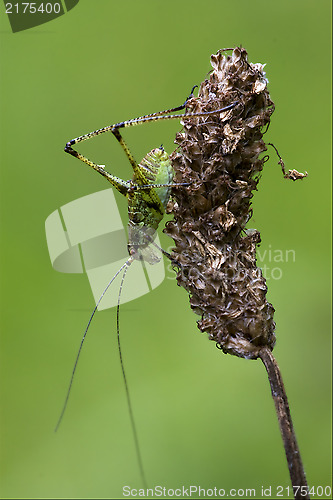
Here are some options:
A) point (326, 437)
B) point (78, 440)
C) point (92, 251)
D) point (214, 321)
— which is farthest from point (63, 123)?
point (326, 437)

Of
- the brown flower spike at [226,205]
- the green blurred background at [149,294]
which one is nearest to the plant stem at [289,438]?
the brown flower spike at [226,205]

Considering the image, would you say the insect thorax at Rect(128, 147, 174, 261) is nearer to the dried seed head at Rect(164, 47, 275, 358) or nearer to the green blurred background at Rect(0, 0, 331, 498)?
the dried seed head at Rect(164, 47, 275, 358)

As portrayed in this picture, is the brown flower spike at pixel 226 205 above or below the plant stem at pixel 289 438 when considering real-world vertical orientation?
above

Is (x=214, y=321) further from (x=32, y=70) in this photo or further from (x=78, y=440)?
(x=32, y=70)

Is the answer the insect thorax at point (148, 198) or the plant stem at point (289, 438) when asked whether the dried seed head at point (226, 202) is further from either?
the insect thorax at point (148, 198)

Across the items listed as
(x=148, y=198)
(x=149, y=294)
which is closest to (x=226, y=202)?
(x=148, y=198)

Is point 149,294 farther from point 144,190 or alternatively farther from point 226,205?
point 226,205

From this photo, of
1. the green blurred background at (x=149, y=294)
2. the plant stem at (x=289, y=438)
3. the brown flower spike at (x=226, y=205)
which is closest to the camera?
the plant stem at (x=289, y=438)
